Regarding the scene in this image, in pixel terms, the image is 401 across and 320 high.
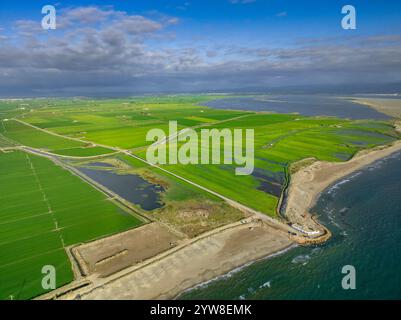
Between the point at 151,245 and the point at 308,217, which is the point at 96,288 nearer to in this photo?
the point at 151,245

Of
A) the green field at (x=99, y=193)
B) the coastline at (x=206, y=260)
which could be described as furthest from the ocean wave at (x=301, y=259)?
the green field at (x=99, y=193)

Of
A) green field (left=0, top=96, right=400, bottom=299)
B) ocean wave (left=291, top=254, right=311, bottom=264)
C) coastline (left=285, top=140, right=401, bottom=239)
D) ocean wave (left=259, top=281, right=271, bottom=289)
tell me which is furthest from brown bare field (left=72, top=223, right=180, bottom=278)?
coastline (left=285, top=140, right=401, bottom=239)

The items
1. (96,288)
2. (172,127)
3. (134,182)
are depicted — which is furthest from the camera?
(172,127)

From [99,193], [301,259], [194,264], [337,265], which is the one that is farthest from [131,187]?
[337,265]

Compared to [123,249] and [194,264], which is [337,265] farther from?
[123,249]

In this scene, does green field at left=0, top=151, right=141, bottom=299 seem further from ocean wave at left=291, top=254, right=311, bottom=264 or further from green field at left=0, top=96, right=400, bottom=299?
ocean wave at left=291, top=254, right=311, bottom=264

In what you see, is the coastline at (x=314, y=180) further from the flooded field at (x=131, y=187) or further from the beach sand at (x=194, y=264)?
the flooded field at (x=131, y=187)

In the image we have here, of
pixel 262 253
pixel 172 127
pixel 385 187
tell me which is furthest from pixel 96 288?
pixel 172 127
